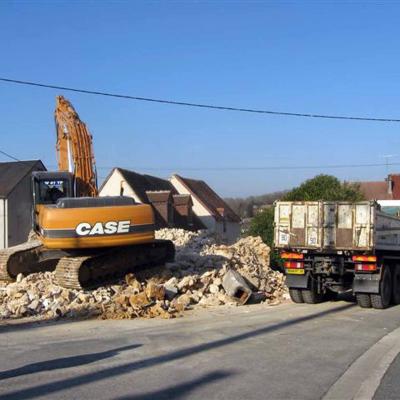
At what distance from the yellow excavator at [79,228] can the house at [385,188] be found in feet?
163

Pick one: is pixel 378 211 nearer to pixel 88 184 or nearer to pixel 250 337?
pixel 250 337

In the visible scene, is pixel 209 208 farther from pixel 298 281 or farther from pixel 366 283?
pixel 366 283

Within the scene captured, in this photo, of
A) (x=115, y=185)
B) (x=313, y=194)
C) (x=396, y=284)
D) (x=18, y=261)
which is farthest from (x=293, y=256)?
(x=115, y=185)

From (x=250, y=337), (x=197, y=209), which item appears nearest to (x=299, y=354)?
(x=250, y=337)

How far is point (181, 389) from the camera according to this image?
7484 mm

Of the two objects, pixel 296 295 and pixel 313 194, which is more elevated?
pixel 313 194

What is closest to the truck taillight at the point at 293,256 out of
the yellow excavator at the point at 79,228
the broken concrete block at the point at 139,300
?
the yellow excavator at the point at 79,228

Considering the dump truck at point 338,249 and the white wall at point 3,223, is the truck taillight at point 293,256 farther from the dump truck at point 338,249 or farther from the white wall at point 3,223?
the white wall at point 3,223

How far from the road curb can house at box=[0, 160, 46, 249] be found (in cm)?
3090

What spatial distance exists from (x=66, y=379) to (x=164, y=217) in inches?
1360

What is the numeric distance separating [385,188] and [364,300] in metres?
54.2

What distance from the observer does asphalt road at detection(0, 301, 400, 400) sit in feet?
24.6

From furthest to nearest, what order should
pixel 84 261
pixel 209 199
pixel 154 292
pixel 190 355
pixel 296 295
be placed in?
pixel 209 199
pixel 296 295
pixel 84 261
pixel 154 292
pixel 190 355

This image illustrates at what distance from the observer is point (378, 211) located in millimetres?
15859
